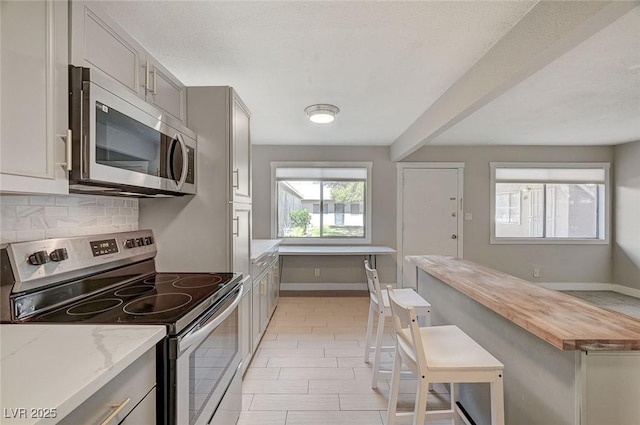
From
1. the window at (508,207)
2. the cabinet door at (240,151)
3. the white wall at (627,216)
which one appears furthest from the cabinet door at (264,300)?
the white wall at (627,216)

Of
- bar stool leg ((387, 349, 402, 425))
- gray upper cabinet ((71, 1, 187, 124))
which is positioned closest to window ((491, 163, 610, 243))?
bar stool leg ((387, 349, 402, 425))

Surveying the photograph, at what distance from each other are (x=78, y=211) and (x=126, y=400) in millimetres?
1086

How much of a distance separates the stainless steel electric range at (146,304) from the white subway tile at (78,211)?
138 millimetres

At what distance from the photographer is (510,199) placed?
5.15 m

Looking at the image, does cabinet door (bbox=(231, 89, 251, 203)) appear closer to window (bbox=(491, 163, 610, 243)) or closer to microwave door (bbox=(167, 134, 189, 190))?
microwave door (bbox=(167, 134, 189, 190))

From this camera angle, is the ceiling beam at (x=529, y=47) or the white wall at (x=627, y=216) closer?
the ceiling beam at (x=529, y=47)

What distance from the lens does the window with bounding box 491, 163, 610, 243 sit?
5.07 meters

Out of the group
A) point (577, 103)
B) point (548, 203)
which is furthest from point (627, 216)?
point (577, 103)

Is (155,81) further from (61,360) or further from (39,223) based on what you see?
(61,360)

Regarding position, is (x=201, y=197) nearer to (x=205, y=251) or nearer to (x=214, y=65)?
(x=205, y=251)

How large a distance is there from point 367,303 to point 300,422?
2636 millimetres

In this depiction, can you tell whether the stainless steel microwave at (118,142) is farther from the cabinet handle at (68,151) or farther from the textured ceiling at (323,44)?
the textured ceiling at (323,44)

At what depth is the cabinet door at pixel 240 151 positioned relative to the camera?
2.05m

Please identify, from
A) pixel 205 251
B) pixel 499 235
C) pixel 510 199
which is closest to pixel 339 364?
pixel 205 251
